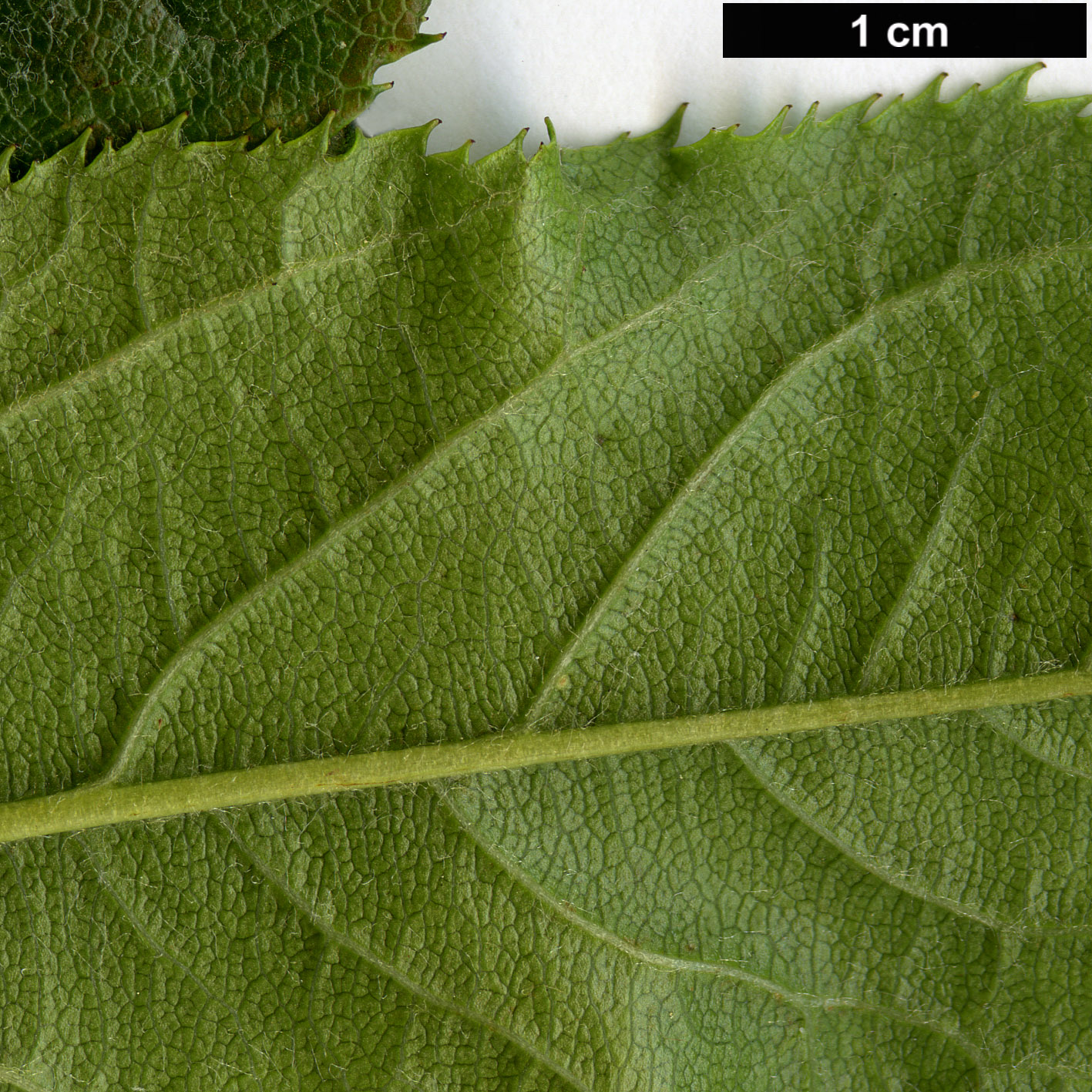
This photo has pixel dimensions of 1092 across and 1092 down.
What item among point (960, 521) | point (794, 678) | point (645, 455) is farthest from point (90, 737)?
point (960, 521)

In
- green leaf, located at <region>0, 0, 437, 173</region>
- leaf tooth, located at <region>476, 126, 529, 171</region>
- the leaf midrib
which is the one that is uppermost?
green leaf, located at <region>0, 0, 437, 173</region>

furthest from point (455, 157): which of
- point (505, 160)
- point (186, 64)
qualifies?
point (186, 64)

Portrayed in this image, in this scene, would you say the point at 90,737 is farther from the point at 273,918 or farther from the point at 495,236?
the point at 495,236

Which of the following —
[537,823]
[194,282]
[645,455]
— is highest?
[194,282]

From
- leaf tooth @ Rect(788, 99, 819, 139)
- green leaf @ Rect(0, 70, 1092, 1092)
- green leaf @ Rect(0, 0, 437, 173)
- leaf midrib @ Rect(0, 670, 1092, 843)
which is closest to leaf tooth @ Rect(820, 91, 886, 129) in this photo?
leaf tooth @ Rect(788, 99, 819, 139)

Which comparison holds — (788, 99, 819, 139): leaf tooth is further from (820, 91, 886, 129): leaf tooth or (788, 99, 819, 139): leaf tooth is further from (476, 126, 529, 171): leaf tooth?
(476, 126, 529, 171): leaf tooth

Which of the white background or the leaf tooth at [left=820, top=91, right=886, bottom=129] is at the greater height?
the white background

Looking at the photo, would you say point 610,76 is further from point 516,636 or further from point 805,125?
point 516,636

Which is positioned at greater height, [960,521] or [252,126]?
[252,126]
